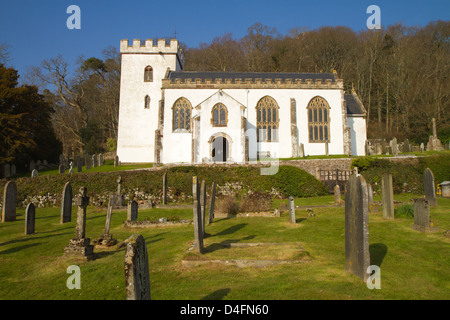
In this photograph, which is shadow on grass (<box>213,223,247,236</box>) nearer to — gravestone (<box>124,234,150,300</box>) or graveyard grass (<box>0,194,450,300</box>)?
graveyard grass (<box>0,194,450,300</box>)

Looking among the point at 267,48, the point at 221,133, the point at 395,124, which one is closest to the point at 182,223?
the point at 221,133

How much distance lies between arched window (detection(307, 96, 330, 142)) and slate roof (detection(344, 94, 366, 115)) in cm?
350

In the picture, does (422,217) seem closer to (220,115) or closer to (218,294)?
(218,294)

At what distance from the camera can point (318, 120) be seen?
3095 centimetres

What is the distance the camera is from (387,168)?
22391mm

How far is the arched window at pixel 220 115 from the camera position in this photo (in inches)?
1110

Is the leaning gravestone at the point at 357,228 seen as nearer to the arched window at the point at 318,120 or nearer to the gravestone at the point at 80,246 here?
the gravestone at the point at 80,246

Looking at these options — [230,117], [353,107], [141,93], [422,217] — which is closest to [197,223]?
[422,217]

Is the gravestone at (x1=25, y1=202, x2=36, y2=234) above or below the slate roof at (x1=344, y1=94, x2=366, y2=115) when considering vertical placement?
below

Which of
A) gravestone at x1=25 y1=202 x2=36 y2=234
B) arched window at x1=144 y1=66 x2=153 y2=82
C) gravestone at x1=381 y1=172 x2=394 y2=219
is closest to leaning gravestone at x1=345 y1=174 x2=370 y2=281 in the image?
gravestone at x1=381 y1=172 x2=394 y2=219

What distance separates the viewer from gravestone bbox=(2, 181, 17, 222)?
1290 cm

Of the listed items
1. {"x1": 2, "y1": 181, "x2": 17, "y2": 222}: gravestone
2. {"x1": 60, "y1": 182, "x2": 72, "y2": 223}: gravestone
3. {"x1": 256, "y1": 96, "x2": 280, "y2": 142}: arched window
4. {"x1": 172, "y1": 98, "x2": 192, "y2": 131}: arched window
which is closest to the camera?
{"x1": 60, "y1": 182, "x2": 72, "y2": 223}: gravestone

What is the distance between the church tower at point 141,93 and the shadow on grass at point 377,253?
27746 millimetres

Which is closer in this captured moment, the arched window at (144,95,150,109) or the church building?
the church building
